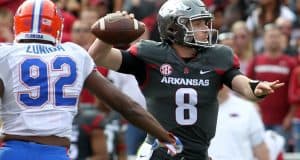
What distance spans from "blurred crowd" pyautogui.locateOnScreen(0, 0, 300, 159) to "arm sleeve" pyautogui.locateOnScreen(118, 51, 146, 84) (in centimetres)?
365

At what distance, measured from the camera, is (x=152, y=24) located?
12.5 meters

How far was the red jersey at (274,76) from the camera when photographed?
1159 centimetres

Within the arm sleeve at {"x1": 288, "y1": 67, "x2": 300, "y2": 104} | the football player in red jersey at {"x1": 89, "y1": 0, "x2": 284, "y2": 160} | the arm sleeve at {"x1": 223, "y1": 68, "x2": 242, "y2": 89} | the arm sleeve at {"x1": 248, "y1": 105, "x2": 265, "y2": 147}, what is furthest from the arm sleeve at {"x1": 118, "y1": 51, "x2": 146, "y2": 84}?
the arm sleeve at {"x1": 288, "y1": 67, "x2": 300, "y2": 104}

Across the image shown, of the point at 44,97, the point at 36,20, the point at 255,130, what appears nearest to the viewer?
the point at 44,97

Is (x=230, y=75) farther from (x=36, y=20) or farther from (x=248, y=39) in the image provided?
(x=248, y=39)

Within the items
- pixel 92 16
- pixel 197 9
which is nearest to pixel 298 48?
pixel 92 16

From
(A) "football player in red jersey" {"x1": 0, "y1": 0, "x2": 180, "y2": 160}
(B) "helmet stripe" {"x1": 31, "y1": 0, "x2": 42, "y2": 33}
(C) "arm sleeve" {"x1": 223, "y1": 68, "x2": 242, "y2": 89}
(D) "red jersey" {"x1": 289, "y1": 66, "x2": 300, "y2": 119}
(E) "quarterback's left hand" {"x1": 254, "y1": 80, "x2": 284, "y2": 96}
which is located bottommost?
(D) "red jersey" {"x1": 289, "y1": 66, "x2": 300, "y2": 119}

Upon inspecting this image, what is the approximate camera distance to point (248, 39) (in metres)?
12.5

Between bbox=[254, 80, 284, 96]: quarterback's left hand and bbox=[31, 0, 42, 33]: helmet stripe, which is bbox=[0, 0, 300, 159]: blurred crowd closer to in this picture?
bbox=[254, 80, 284, 96]: quarterback's left hand

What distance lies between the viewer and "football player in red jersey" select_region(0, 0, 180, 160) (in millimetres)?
5766

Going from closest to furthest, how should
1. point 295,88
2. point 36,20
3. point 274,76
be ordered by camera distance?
point 36,20, point 295,88, point 274,76

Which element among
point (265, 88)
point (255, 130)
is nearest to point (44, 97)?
point (265, 88)

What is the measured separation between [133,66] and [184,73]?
0.35 m

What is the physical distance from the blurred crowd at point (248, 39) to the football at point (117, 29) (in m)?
3.97
